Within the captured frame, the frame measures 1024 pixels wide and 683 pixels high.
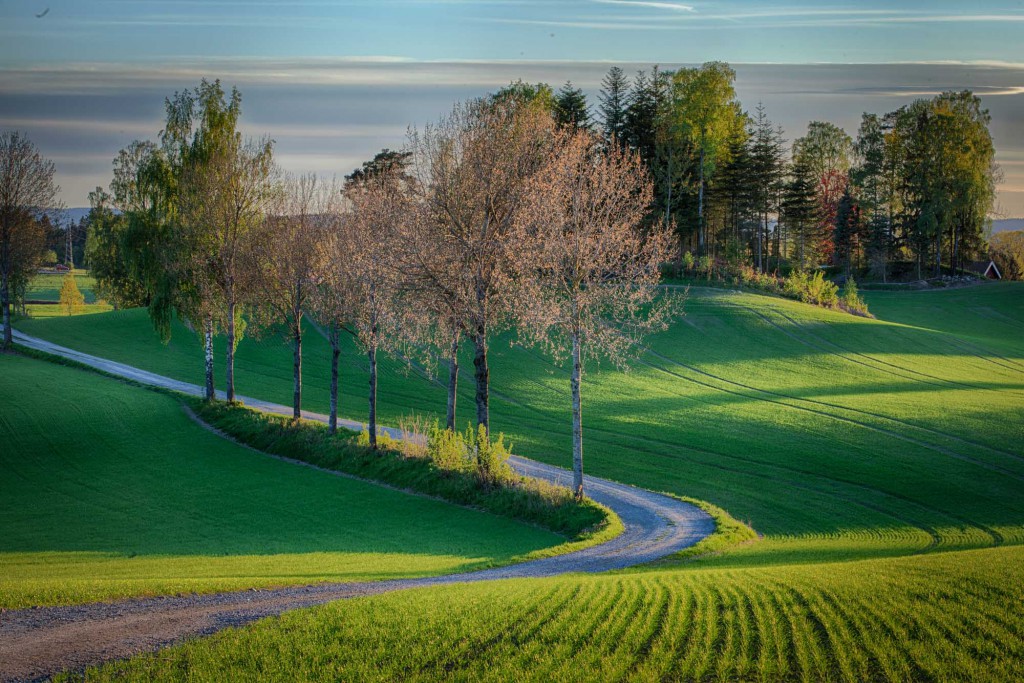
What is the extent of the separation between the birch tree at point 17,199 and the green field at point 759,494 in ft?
24.4

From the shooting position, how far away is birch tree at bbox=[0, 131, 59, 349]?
2180 inches

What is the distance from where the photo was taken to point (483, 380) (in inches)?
1228

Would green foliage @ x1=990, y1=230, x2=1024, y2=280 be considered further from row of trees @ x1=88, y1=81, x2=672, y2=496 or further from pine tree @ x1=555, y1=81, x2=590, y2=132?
row of trees @ x1=88, y1=81, x2=672, y2=496

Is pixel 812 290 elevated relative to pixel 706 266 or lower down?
lower down

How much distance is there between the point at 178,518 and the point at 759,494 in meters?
20.8

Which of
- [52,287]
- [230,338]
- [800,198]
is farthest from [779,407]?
[52,287]

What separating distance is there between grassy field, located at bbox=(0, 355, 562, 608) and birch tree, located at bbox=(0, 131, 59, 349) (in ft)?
63.1

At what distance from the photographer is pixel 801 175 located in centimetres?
8269

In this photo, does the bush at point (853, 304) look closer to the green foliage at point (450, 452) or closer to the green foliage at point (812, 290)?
the green foliage at point (812, 290)

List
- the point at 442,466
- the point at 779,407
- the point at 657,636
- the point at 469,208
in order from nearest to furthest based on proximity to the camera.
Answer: the point at 657,636, the point at 469,208, the point at 442,466, the point at 779,407

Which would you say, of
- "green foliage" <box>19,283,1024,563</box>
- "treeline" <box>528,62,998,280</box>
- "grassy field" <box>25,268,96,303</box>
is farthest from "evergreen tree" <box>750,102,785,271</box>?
"grassy field" <box>25,268,96,303</box>

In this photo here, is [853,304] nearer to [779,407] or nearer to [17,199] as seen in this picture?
[779,407]

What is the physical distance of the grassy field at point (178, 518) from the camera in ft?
63.1

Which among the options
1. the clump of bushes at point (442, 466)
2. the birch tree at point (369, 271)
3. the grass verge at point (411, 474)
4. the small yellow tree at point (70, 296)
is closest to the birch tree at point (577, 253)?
the grass verge at point (411, 474)
